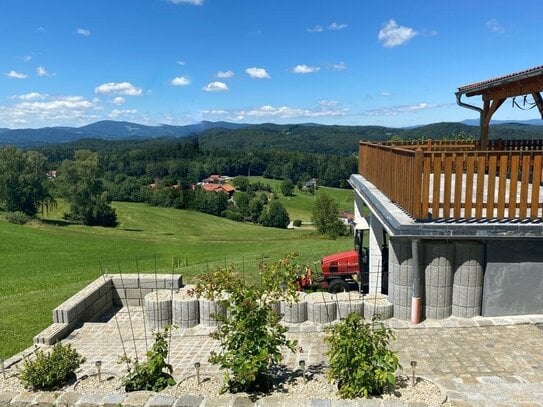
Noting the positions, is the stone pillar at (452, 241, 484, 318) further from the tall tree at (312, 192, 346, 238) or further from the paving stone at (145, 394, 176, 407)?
the tall tree at (312, 192, 346, 238)

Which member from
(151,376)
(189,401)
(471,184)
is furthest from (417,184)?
(151,376)

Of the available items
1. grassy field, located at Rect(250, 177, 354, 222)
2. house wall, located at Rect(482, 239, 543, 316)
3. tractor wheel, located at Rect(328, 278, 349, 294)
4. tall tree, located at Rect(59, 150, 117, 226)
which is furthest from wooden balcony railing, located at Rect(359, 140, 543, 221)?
grassy field, located at Rect(250, 177, 354, 222)

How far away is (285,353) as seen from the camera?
6.93 meters

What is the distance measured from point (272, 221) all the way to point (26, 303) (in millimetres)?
71427

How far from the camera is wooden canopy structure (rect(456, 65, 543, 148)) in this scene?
10.4 metres

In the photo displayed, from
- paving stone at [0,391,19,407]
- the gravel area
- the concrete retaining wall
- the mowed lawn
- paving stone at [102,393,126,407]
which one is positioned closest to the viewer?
paving stone at [102,393,126,407]

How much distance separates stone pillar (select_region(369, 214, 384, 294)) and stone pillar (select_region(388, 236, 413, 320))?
6.45 ft

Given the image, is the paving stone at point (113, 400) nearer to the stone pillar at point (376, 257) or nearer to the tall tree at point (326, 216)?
the stone pillar at point (376, 257)

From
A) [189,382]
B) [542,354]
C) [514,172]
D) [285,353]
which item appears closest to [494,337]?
[542,354]

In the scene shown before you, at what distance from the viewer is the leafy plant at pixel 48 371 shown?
5449 mm

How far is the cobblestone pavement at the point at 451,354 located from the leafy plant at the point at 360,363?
877mm

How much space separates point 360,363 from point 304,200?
10142 centimetres

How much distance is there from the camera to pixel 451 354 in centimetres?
654

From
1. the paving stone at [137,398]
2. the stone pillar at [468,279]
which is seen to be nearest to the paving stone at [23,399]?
the paving stone at [137,398]
